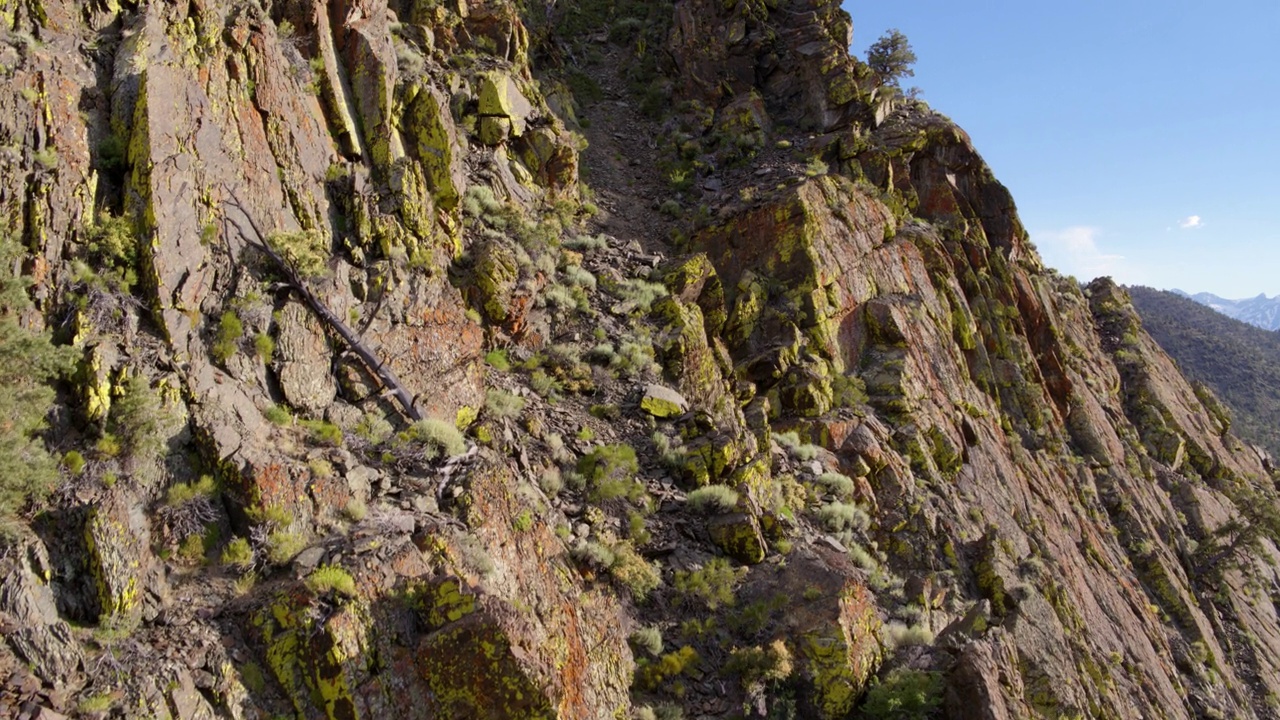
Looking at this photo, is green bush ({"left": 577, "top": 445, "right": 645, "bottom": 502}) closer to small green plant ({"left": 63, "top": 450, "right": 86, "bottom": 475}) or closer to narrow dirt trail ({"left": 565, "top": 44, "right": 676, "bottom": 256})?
small green plant ({"left": 63, "top": 450, "right": 86, "bottom": 475})

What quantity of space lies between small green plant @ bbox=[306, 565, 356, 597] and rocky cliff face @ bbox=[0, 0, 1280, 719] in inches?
1.7

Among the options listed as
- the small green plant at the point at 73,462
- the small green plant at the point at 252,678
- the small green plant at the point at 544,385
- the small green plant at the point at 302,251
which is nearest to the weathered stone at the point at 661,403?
the small green plant at the point at 544,385

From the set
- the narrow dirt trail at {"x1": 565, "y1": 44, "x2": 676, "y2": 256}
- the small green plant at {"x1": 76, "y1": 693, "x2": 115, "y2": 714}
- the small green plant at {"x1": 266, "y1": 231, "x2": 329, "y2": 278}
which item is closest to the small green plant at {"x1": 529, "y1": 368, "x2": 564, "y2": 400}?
the small green plant at {"x1": 266, "y1": 231, "x2": 329, "y2": 278}

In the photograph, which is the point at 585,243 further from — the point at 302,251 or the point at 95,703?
the point at 95,703

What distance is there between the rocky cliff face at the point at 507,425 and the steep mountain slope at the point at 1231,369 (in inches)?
1929

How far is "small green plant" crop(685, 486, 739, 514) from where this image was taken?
42.3 ft

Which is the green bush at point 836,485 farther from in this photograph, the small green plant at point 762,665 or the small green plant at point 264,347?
the small green plant at point 264,347

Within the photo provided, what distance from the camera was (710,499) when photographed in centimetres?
1296

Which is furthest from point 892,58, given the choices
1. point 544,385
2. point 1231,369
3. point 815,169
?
point 1231,369

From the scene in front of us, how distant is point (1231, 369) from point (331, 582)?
94.2 metres

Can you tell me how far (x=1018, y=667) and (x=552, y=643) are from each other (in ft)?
26.4

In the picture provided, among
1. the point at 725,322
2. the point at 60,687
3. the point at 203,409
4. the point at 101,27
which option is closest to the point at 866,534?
the point at 725,322

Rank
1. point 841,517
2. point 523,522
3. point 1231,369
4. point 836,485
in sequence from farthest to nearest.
A: point 1231,369 < point 836,485 < point 841,517 < point 523,522

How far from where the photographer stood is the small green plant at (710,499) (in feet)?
42.3
